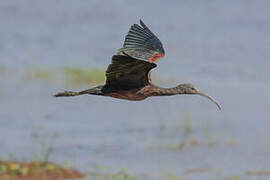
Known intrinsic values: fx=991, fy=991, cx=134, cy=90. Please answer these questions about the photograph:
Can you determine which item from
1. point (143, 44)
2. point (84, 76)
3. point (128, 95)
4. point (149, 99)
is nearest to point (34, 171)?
point (149, 99)

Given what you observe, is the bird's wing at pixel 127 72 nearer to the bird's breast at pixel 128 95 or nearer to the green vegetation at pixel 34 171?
the bird's breast at pixel 128 95

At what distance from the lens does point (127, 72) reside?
21.6ft

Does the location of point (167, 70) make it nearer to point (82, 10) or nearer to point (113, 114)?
point (113, 114)

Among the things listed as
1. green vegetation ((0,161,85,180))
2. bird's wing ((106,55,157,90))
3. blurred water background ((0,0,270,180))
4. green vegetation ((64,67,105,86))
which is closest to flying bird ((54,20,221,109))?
bird's wing ((106,55,157,90))

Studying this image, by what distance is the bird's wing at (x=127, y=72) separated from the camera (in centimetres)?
629

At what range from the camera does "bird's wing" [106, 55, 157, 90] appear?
20.6 ft

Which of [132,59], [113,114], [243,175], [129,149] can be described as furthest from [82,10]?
[132,59]

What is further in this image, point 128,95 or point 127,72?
point 128,95

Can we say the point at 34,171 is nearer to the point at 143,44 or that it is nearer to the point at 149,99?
the point at 149,99

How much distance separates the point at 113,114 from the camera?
13.1 m

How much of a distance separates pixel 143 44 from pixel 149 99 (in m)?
6.17

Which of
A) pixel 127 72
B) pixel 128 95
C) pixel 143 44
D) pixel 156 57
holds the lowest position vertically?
pixel 128 95

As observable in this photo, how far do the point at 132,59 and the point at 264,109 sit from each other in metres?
7.13

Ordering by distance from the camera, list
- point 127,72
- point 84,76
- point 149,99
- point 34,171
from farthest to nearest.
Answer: point 84,76
point 149,99
point 34,171
point 127,72
